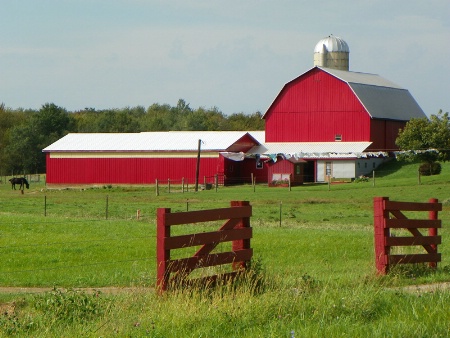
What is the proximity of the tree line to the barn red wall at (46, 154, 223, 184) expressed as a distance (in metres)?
20.5

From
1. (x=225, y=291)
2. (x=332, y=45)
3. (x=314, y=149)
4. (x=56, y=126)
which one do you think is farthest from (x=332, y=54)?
(x=225, y=291)

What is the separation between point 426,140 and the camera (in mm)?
64188

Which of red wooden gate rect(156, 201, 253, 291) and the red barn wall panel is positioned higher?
the red barn wall panel

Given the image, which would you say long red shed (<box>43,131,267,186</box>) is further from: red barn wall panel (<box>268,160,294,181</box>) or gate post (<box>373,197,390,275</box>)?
gate post (<box>373,197,390,275</box>)

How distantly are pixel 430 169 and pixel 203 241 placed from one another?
1998 inches

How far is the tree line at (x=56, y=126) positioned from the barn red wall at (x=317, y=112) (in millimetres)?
31374

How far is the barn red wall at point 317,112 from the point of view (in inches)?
2692

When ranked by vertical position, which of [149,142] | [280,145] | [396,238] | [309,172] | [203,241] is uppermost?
[149,142]

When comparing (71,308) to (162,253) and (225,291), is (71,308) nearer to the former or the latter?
(162,253)

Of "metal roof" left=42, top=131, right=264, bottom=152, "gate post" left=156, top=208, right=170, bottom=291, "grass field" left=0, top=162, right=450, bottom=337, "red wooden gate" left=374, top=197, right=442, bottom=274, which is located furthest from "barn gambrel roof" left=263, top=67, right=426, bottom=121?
"gate post" left=156, top=208, right=170, bottom=291

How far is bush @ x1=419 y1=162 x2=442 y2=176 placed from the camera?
6009 centimetres

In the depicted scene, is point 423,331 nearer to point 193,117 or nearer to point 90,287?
point 90,287

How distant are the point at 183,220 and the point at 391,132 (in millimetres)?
61733

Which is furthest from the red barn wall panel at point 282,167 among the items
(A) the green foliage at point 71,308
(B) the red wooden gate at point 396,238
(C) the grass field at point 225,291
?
(A) the green foliage at point 71,308
